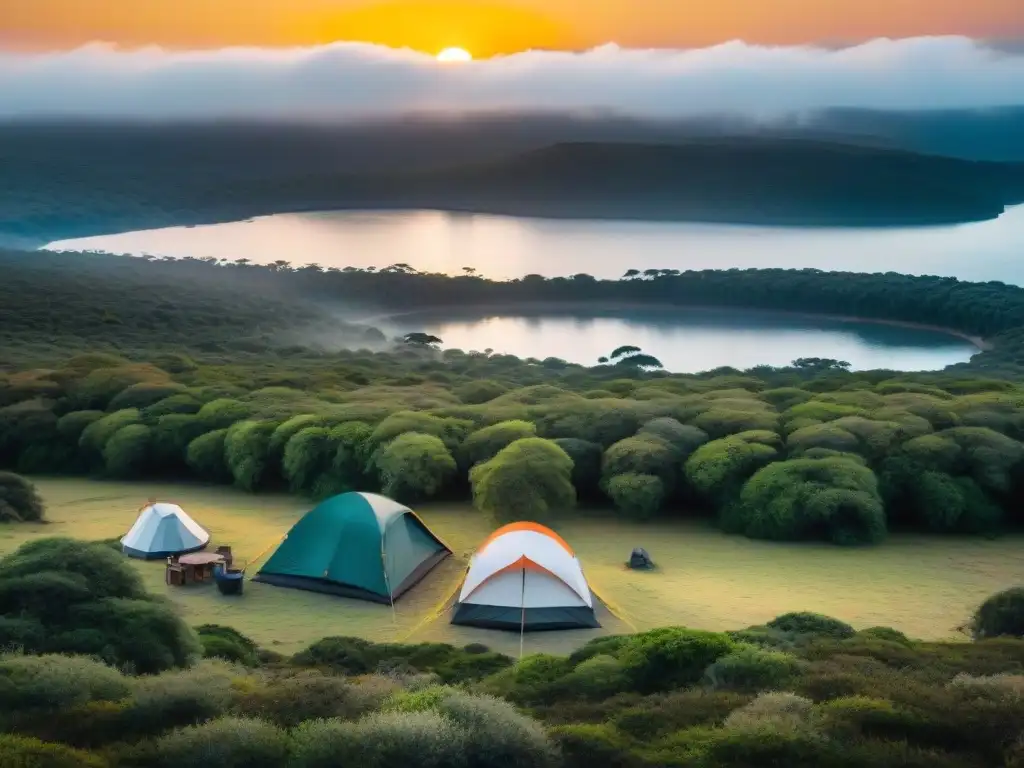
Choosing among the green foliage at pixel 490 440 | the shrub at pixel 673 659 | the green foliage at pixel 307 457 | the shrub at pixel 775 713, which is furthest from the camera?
A: the green foliage at pixel 307 457

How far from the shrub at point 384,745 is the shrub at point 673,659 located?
14.8ft

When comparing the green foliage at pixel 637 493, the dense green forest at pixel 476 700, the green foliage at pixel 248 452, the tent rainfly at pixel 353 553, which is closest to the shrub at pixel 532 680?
the dense green forest at pixel 476 700

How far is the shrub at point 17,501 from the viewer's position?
82.2 feet

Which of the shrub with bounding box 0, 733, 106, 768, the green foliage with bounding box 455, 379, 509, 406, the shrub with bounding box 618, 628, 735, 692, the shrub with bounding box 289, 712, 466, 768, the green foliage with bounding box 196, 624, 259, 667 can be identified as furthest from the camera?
the green foliage with bounding box 455, 379, 509, 406

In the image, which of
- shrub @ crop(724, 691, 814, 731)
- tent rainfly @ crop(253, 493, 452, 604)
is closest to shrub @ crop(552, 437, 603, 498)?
tent rainfly @ crop(253, 493, 452, 604)

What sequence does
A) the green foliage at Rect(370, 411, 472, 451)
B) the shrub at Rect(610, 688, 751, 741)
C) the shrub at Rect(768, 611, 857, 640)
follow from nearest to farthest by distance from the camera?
the shrub at Rect(610, 688, 751, 741), the shrub at Rect(768, 611, 857, 640), the green foliage at Rect(370, 411, 472, 451)

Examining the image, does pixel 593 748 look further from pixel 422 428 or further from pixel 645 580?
pixel 422 428

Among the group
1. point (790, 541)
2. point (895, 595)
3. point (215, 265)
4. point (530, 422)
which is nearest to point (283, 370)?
point (530, 422)

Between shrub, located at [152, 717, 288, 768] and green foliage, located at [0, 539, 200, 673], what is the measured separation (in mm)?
3931

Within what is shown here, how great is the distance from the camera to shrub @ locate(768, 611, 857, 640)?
55.0 ft

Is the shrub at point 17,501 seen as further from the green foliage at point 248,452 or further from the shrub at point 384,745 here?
the shrub at point 384,745

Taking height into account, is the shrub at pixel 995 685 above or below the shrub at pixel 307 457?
below

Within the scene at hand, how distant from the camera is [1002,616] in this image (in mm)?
17391

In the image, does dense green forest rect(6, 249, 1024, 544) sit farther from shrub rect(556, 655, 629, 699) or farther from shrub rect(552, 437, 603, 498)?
shrub rect(556, 655, 629, 699)
